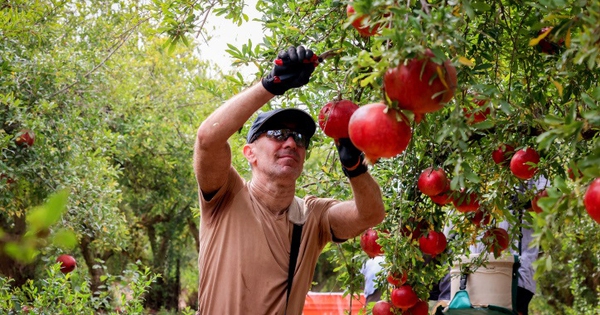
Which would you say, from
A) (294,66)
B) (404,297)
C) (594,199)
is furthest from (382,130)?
(404,297)

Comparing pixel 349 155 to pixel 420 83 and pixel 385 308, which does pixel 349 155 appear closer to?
pixel 420 83

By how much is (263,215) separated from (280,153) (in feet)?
0.74

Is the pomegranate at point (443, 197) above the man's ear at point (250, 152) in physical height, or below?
below

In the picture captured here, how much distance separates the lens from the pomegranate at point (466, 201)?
7.50 feet

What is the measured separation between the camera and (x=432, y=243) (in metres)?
2.58

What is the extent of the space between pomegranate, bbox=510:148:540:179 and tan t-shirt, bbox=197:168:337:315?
0.75 meters

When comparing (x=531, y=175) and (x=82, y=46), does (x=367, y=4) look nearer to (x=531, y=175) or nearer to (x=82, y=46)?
(x=531, y=175)

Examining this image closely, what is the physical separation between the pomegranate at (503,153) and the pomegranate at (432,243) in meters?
0.41

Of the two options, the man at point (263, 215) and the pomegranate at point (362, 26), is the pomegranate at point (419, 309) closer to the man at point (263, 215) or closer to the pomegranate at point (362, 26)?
the man at point (263, 215)

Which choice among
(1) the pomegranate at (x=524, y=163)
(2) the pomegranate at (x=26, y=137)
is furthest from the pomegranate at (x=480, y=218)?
(2) the pomegranate at (x=26, y=137)

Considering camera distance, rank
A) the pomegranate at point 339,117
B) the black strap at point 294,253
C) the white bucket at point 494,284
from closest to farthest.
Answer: the pomegranate at point 339,117 → the black strap at point 294,253 → the white bucket at point 494,284

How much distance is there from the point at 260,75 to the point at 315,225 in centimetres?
65

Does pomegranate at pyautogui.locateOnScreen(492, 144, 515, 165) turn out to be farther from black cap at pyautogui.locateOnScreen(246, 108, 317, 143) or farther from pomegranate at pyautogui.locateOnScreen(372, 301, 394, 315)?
pomegranate at pyautogui.locateOnScreen(372, 301, 394, 315)

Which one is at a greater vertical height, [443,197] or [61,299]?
[443,197]
